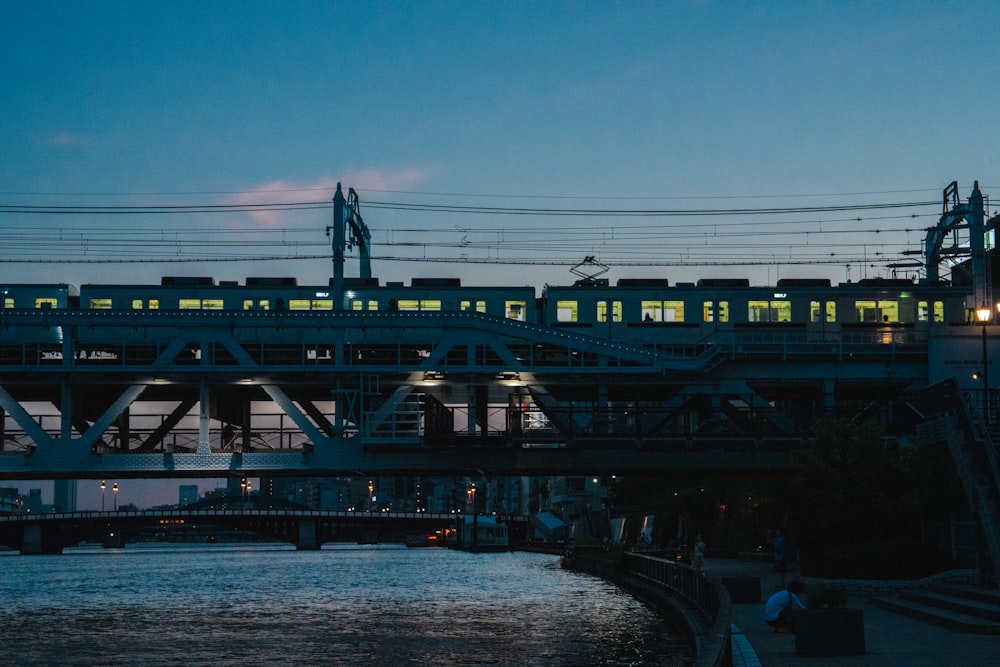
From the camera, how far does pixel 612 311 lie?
282 ft

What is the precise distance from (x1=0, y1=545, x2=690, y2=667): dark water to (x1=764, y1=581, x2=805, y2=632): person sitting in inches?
176

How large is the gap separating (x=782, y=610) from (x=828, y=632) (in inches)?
185

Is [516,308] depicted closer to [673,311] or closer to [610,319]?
[610,319]

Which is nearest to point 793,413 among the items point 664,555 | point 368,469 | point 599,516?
point 664,555

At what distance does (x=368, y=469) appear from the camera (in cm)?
6500

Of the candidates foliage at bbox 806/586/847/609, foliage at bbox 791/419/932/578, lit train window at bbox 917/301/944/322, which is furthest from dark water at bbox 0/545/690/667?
lit train window at bbox 917/301/944/322

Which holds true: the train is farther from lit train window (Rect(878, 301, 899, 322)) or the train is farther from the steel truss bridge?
the steel truss bridge

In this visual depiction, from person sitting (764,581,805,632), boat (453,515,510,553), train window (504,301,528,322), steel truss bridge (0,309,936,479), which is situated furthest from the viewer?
boat (453,515,510,553)

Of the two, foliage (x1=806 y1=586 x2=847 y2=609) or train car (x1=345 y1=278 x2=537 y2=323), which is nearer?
foliage (x1=806 y1=586 x2=847 y2=609)

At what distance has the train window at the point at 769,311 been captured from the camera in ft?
283

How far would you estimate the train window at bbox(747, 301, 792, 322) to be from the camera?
8612 centimetres

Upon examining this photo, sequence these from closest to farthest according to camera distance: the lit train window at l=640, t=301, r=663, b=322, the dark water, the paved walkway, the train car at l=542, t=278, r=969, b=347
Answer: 1. the paved walkway
2. the dark water
3. the train car at l=542, t=278, r=969, b=347
4. the lit train window at l=640, t=301, r=663, b=322

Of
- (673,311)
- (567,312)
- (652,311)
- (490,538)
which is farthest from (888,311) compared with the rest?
(490,538)

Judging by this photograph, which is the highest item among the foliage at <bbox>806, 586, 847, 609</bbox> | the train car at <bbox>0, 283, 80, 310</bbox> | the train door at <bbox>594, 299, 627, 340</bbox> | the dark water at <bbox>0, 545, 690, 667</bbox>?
the train car at <bbox>0, 283, 80, 310</bbox>
